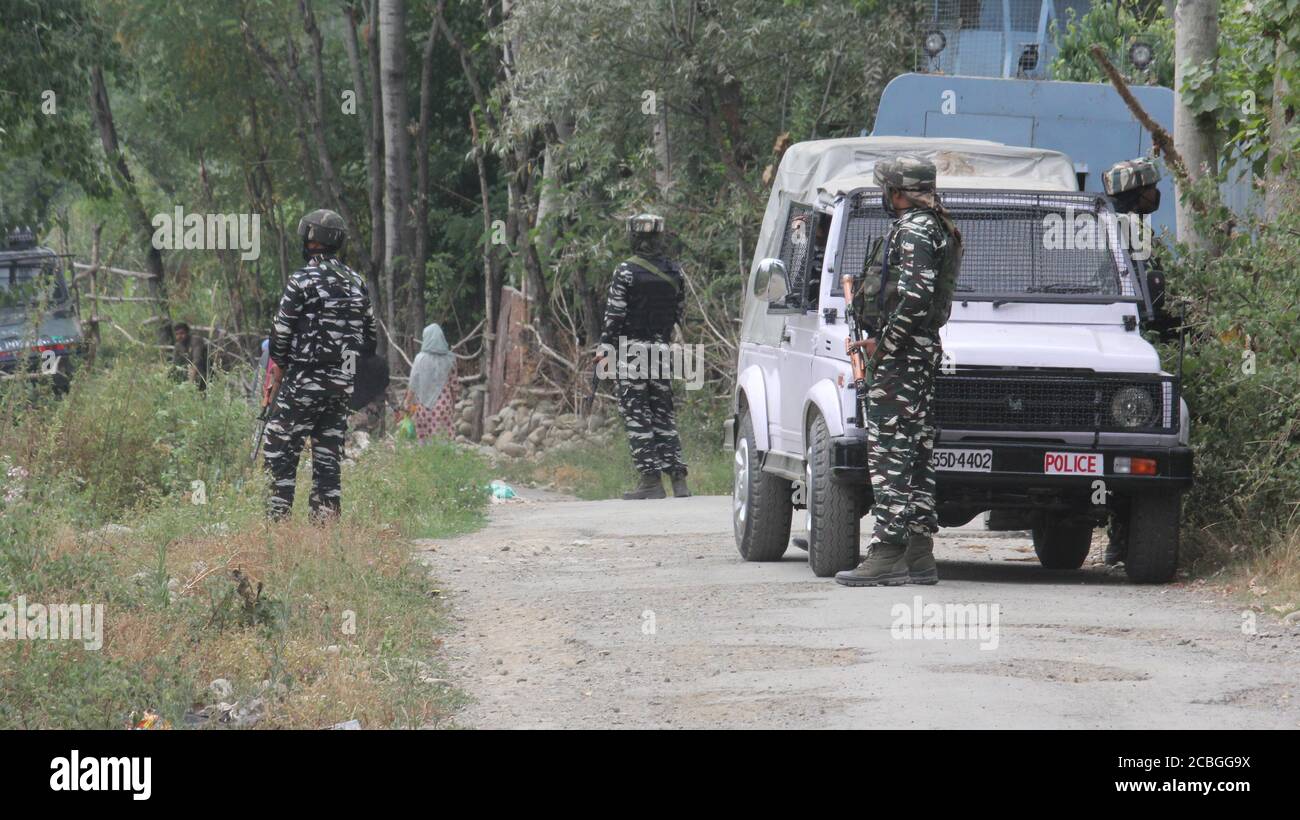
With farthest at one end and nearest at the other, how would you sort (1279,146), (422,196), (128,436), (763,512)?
(422,196)
(128,436)
(1279,146)
(763,512)

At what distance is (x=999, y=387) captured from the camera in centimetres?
917

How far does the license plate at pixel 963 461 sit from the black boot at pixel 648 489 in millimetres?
6843

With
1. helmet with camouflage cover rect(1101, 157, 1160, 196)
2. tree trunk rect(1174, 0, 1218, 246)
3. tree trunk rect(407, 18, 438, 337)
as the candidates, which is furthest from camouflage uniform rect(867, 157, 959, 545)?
tree trunk rect(407, 18, 438, 337)

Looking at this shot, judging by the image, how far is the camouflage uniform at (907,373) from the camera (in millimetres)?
8734

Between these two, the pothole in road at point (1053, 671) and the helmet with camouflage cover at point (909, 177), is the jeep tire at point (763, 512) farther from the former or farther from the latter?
the pothole in road at point (1053, 671)

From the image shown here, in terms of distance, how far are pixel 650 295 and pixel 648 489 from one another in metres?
1.72

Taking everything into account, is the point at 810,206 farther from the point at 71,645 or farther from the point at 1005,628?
the point at 71,645

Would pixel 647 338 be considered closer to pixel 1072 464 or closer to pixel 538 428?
pixel 1072 464

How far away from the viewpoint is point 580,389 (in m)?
23.0

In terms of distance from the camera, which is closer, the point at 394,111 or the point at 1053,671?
the point at 1053,671

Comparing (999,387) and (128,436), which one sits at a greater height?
(999,387)

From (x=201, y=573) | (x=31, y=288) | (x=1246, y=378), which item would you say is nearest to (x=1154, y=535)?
(x=1246, y=378)

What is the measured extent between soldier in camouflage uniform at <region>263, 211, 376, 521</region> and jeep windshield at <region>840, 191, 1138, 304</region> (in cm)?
304

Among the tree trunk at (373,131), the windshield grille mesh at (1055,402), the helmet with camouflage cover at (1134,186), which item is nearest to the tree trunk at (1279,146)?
the helmet with camouflage cover at (1134,186)
